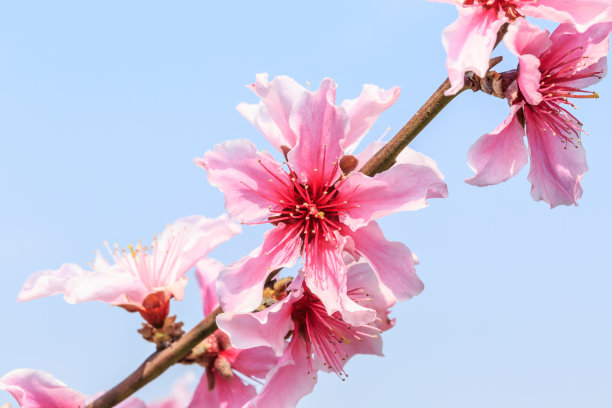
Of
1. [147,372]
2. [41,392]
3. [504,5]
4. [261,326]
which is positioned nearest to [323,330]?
[261,326]

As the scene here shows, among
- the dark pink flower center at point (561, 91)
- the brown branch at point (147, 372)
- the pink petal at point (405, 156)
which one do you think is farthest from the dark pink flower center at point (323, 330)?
the dark pink flower center at point (561, 91)

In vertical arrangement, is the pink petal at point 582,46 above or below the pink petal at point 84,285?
above

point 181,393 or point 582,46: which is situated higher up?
point 582,46

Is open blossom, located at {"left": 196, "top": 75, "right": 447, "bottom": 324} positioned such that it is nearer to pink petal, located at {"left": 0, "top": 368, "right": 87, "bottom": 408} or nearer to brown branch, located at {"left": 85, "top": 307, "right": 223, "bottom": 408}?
brown branch, located at {"left": 85, "top": 307, "right": 223, "bottom": 408}

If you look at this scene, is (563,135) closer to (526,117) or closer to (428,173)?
(526,117)

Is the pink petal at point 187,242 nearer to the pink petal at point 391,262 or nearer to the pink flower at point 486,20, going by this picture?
the pink petal at point 391,262

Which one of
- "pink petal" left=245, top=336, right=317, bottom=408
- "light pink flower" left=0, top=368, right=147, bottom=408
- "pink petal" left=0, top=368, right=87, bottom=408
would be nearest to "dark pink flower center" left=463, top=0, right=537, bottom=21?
"pink petal" left=245, top=336, right=317, bottom=408

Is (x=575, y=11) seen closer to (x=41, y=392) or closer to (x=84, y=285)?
(x=84, y=285)
